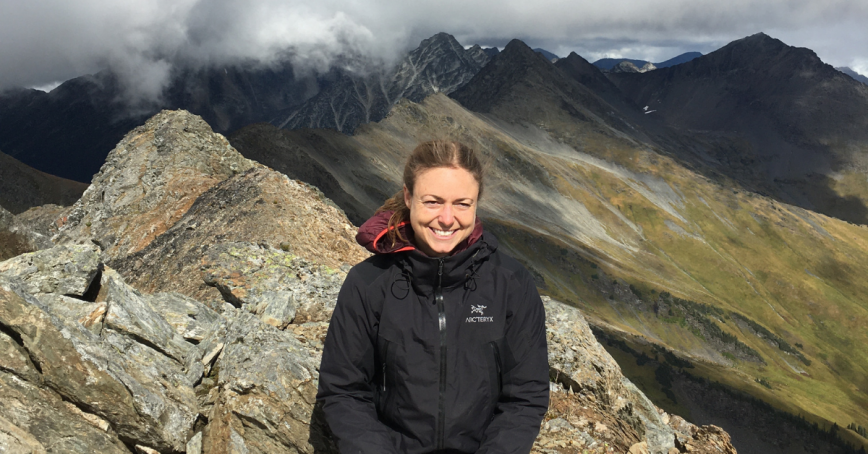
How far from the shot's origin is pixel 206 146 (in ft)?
104

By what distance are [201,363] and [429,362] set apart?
5.67 m

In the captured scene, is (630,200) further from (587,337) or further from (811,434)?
(587,337)

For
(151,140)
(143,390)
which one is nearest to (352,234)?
(143,390)

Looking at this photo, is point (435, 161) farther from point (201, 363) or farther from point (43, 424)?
point (201, 363)

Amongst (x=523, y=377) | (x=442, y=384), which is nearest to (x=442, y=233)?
(x=442, y=384)

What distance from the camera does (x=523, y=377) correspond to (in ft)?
18.6

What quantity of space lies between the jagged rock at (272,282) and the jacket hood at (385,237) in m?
6.17

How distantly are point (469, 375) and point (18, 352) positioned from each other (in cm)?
591

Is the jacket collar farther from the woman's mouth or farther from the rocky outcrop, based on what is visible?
the rocky outcrop

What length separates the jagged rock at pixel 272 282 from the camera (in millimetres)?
11383

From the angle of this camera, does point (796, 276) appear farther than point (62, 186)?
Yes

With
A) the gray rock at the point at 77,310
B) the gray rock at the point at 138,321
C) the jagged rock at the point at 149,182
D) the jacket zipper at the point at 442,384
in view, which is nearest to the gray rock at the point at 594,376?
the jacket zipper at the point at 442,384

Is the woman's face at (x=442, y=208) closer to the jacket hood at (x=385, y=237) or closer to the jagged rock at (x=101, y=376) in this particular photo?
the jacket hood at (x=385, y=237)

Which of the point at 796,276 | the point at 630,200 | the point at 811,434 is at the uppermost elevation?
the point at 630,200
